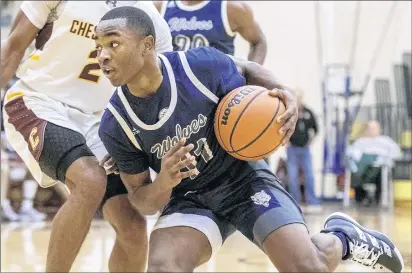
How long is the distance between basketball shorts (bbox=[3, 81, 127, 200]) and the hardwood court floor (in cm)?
162

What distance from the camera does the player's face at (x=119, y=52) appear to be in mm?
2893

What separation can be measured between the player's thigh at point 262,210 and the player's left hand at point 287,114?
0.88ft

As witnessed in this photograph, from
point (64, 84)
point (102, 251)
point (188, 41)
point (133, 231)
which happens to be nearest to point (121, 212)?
point (133, 231)

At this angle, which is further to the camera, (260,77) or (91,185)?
(91,185)

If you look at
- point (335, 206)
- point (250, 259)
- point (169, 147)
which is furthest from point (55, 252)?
point (335, 206)

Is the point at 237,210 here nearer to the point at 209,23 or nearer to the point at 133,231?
the point at 133,231

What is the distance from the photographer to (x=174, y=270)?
9.33 ft

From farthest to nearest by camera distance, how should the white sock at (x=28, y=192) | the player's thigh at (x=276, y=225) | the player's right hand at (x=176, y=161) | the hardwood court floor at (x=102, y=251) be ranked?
the white sock at (x=28, y=192)
the hardwood court floor at (x=102, y=251)
the player's thigh at (x=276, y=225)
the player's right hand at (x=176, y=161)

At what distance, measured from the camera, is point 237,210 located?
3.17 meters

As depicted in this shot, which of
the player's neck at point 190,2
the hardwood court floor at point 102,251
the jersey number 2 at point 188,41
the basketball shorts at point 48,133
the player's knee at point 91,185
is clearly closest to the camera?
the player's knee at point 91,185

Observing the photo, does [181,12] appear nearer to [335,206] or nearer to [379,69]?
[335,206]

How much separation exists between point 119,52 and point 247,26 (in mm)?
2188

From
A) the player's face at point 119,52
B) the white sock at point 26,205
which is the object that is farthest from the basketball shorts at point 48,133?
the white sock at point 26,205

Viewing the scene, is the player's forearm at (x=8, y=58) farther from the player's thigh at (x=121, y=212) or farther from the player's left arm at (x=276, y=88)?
the player's left arm at (x=276, y=88)
